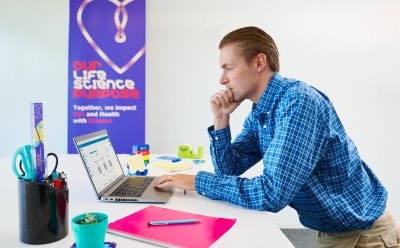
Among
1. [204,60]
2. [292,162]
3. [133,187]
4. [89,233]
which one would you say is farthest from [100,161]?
[204,60]

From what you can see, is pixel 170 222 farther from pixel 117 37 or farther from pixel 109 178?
pixel 117 37

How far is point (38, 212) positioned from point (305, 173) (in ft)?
2.44

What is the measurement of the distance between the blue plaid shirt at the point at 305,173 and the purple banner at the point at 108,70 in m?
1.97

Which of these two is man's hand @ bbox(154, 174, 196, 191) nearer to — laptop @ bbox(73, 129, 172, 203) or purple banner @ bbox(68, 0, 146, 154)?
laptop @ bbox(73, 129, 172, 203)

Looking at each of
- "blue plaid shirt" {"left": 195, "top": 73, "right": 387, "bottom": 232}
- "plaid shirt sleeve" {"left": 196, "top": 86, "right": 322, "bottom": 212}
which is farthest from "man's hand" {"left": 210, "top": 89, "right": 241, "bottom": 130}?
"plaid shirt sleeve" {"left": 196, "top": 86, "right": 322, "bottom": 212}

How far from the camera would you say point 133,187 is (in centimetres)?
128

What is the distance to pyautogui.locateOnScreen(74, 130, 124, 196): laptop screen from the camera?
3.86ft

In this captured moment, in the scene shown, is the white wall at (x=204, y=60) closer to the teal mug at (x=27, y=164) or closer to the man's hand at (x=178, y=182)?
the man's hand at (x=178, y=182)

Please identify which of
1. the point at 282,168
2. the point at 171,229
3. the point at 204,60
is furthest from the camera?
the point at 204,60

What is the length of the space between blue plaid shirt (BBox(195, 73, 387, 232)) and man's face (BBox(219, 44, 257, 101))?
0.08m

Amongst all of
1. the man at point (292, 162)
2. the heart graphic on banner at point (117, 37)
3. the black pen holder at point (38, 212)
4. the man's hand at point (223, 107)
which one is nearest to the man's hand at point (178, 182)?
the man at point (292, 162)

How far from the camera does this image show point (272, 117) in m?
1.23

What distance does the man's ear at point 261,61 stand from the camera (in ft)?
4.22

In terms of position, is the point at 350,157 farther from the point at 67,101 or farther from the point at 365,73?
the point at 67,101
